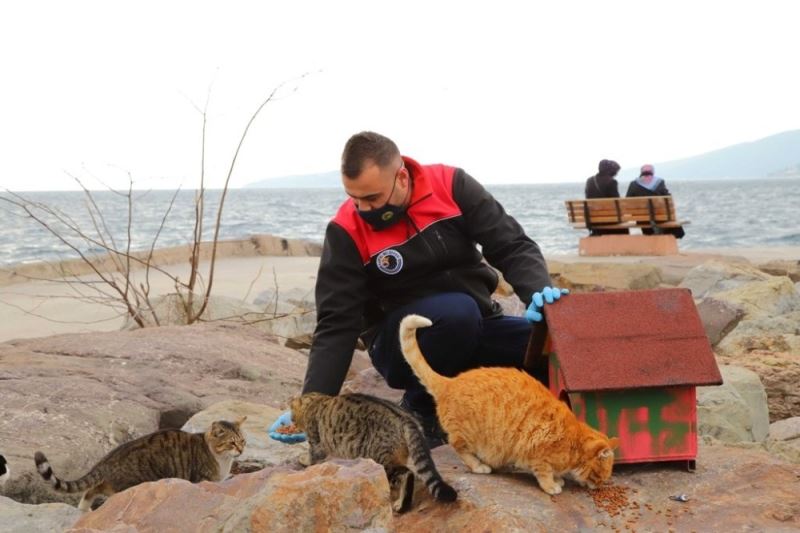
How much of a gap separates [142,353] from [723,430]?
3.55 meters

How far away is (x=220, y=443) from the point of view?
4121 millimetres

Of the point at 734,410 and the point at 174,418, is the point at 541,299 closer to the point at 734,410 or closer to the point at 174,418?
the point at 734,410

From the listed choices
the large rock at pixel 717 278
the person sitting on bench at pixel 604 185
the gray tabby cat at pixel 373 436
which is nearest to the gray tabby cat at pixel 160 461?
the gray tabby cat at pixel 373 436

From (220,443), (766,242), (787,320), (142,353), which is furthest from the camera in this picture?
(766,242)

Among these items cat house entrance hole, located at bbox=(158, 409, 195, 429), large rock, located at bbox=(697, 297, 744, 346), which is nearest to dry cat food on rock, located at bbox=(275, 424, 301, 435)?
cat house entrance hole, located at bbox=(158, 409, 195, 429)

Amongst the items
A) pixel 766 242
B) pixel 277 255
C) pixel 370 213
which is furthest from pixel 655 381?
pixel 766 242

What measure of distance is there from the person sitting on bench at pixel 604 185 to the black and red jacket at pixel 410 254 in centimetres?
1230

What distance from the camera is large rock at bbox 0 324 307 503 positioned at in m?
4.33

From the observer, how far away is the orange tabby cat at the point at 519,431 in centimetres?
340

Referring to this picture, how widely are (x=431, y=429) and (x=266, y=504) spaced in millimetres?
1782

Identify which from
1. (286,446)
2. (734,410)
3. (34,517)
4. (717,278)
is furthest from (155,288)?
(34,517)

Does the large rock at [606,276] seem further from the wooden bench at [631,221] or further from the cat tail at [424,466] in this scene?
the cat tail at [424,466]

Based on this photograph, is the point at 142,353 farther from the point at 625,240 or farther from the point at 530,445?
the point at 625,240

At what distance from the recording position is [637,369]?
3596 mm
